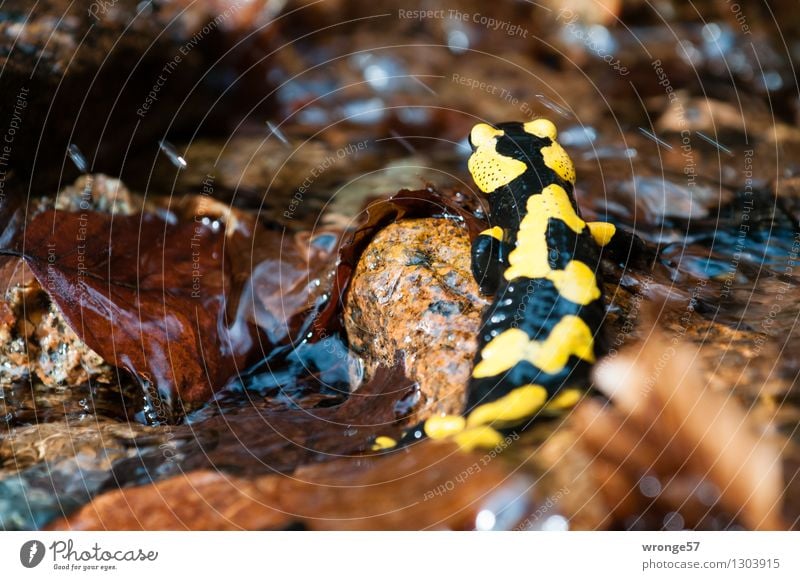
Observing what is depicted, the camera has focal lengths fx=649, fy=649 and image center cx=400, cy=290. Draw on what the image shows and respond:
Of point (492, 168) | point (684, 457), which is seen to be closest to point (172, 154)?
point (492, 168)

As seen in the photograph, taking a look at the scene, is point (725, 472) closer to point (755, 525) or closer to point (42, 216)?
point (755, 525)

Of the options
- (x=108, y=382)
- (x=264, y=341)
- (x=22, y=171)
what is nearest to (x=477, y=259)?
(x=264, y=341)

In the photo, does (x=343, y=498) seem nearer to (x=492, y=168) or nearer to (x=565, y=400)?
(x=565, y=400)

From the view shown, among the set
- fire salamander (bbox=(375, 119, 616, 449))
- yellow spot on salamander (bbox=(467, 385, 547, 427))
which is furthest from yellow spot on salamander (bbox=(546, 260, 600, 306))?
yellow spot on salamander (bbox=(467, 385, 547, 427))

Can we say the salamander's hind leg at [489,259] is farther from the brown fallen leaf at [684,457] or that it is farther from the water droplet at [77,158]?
the water droplet at [77,158]

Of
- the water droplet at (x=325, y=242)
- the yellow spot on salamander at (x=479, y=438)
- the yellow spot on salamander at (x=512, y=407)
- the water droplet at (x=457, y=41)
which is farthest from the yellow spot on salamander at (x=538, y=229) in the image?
the water droplet at (x=457, y=41)
